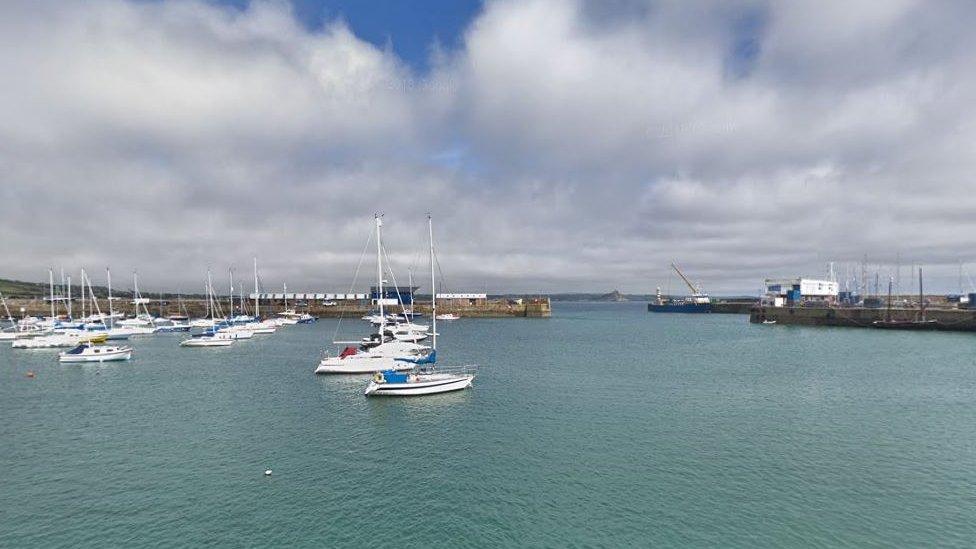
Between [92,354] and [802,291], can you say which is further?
[802,291]

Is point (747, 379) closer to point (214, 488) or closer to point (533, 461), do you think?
point (533, 461)

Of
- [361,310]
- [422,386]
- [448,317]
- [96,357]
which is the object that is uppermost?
[361,310]

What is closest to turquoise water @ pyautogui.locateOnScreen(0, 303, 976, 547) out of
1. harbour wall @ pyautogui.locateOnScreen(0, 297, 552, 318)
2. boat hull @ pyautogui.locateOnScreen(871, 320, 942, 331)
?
boat hull @ pyautogui.locateOnScreen(871, 320, 942, 331)

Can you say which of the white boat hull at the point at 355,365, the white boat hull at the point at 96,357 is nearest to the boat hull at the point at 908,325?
the white boat hull at the point at 355,365

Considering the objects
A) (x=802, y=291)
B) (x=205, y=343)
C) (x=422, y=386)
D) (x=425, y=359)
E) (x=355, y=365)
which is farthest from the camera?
(x=802, y=291)

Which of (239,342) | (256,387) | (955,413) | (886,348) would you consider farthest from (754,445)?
(239,342)

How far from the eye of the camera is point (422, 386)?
42031mm

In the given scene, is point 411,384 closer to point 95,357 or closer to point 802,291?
point 95,357

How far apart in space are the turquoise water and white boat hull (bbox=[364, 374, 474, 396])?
3.82 feet

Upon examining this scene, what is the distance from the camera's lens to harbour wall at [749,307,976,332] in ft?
330

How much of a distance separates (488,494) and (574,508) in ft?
12.1

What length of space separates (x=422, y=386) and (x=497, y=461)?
53.5 ft

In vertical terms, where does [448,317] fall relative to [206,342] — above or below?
below

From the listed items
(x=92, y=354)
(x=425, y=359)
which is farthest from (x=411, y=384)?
(x=92, y=354)
